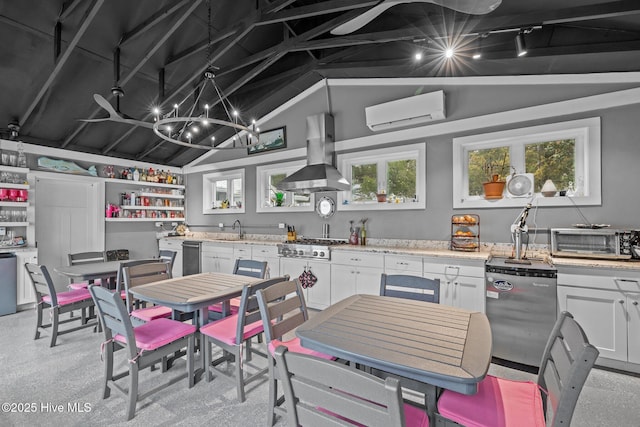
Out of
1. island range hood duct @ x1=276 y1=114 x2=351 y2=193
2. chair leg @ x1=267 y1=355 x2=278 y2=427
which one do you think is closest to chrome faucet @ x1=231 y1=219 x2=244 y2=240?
island range hood duct @ x1=276 y1=114 x2=351 y2=193

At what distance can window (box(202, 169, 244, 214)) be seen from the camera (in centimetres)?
619

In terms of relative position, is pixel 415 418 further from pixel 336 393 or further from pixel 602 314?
pixel 602 314

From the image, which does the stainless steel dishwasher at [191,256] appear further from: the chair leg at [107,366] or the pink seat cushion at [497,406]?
the pink seat cushion at [497,406]

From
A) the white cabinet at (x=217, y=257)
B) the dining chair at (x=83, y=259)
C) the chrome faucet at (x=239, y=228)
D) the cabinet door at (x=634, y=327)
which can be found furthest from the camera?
the chrome faucet at (x=239, y=228)

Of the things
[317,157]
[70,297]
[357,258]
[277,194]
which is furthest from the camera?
[277,194]

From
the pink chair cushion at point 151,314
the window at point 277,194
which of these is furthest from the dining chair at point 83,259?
the window at point 277,194

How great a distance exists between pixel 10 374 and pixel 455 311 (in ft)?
11.9

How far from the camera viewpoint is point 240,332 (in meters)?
2.09

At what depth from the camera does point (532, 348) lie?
265 cm

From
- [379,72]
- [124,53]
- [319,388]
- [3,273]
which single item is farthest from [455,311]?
[3,273]

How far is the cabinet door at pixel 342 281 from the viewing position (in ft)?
12.9

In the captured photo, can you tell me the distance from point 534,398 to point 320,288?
3.01 meters

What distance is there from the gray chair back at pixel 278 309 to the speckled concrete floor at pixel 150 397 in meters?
0.64

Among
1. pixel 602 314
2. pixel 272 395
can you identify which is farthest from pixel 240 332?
pixel 602 314
